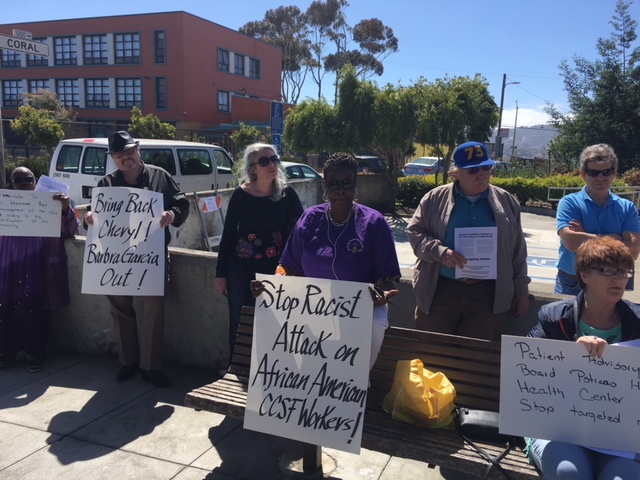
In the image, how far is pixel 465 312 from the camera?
126 inches

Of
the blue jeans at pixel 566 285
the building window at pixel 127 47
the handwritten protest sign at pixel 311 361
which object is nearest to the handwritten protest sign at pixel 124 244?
the handwritten protest sign at pixel 311 361

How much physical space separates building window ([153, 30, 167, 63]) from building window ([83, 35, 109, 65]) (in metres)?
4.41

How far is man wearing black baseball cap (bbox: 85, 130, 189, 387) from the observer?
418cm

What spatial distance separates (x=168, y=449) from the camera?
3.45m

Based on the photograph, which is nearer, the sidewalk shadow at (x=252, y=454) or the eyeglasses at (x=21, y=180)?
the sidewalk shadow at (x=252, y=454)

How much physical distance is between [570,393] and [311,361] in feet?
3.94

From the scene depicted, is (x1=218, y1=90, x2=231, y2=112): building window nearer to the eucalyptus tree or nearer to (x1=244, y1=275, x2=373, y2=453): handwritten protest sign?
the eucalyptus tree

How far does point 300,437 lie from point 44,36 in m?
47.9

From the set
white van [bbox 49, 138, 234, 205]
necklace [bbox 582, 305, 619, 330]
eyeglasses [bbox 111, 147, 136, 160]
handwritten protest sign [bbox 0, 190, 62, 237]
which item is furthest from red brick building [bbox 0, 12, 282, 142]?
necklace [bbox 582, 305, 619, 330]

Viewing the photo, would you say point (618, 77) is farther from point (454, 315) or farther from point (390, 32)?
point (390, 32)

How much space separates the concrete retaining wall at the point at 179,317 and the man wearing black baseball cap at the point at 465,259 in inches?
32.4

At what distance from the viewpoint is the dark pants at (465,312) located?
316 centimetres

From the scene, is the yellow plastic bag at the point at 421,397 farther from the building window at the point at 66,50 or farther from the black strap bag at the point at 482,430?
the building window at the point at 66,50

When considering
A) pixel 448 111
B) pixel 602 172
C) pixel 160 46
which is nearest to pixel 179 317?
pixel 602 172
